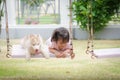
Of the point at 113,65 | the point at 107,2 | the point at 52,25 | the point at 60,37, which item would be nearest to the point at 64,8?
the point at 52,25

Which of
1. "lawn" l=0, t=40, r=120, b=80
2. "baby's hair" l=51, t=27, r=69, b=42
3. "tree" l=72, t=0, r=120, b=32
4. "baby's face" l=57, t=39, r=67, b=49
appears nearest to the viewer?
"lawn" l=0, t=40, r=120, b=80

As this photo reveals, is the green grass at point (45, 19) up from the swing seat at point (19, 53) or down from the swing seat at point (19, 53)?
up

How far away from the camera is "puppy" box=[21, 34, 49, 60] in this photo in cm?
415

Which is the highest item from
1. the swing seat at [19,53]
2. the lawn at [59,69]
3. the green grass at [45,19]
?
the green grass at [45,19]

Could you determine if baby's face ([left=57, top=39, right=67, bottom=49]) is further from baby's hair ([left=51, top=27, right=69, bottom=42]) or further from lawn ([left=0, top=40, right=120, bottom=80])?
lawn ([left=0, top=40, right=120, bottom=80])

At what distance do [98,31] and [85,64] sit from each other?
447cm

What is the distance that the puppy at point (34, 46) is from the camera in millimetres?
4152

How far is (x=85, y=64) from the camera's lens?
15.8 feet

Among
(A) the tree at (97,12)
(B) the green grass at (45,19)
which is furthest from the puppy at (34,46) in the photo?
(B) the green grass at (45,19)

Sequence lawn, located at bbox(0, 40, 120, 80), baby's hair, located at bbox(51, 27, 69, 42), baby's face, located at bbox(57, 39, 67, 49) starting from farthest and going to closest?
baby's face, located at bbox(57, 39, 67, 49) → baby's hair, located at bbox(51, 27, 69, 42) → lawn, located at bbox(0, 40, 120, 80)

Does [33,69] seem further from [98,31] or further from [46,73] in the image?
[98,31]

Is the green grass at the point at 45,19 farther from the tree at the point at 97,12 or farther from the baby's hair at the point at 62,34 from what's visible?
the baby's hair at the point at 62,34

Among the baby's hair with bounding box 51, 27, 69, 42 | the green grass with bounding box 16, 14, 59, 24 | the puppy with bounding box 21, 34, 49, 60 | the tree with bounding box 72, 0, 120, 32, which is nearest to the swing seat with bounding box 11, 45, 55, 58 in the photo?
the puppy with bounding box 21, 34, 49, 60

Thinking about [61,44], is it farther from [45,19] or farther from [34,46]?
[45,19]
